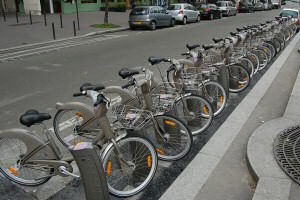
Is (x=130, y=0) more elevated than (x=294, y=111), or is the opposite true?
(x=130, y=0)

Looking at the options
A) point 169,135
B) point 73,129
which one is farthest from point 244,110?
point 73,129

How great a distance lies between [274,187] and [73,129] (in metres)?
2.71

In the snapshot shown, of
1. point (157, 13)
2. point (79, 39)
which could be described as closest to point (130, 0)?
point (157, 13)

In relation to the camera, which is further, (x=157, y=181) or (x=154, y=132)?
(x=154, y=132)

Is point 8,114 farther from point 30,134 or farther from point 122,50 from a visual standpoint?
point 122,50

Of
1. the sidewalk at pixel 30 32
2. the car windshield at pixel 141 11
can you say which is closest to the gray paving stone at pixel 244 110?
the sidewalk at pixel 30 32

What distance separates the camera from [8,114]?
18.3ft

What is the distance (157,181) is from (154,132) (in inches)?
25.2

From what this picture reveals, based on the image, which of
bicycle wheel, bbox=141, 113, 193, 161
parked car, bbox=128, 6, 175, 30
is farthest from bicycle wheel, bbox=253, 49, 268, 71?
parked car, bbox=128, 6, 175, 30

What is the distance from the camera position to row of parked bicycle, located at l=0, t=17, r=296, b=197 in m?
3.20

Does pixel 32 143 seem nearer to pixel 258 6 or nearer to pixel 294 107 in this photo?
pixel 294 107

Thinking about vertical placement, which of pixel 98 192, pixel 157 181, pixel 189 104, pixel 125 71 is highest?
pixel 125 71

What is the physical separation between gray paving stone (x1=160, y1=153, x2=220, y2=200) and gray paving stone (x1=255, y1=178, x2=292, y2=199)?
2.03 feet

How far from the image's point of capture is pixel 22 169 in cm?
341
